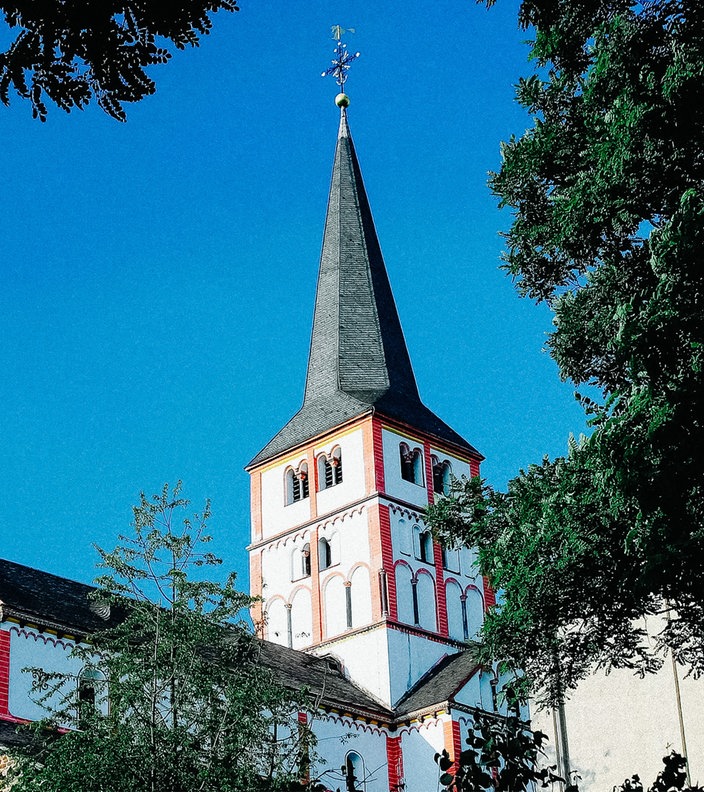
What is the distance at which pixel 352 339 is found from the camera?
5072cm

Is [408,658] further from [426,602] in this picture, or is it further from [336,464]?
[336,464]

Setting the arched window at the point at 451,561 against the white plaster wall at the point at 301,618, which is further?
the arched window at the point at 451,561

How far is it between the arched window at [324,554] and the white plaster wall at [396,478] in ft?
10.7

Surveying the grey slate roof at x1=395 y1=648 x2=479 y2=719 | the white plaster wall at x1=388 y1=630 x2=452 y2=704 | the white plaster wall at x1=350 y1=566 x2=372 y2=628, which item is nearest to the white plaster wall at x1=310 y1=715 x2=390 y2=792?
the grey slate roof at x1=395 y1=648 x2=479 y2=719

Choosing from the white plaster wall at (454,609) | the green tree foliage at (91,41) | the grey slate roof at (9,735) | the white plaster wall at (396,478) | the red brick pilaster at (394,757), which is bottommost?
the green tree foliage at (91,41)

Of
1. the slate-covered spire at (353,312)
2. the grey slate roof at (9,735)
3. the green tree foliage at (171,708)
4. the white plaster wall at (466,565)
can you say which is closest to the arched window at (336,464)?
the slate-covered spire at (353,312)

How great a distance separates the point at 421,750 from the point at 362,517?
29.0ft

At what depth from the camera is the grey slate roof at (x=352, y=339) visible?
47.7 meters

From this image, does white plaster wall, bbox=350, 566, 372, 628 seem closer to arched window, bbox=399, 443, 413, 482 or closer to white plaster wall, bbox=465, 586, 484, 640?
arched window, bbox=399, 443, 413, 482

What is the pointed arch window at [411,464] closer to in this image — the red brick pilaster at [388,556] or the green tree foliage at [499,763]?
the red brick pilaster at [388,556]

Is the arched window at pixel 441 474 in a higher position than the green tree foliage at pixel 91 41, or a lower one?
higher

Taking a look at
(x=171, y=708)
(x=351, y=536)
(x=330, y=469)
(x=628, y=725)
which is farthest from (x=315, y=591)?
(x=171, y=708)

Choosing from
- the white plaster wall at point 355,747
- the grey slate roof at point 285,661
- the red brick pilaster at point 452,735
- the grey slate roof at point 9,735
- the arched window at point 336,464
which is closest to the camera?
the grey slate roof at point 9,735

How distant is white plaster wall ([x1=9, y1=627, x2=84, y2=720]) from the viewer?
2972cm
